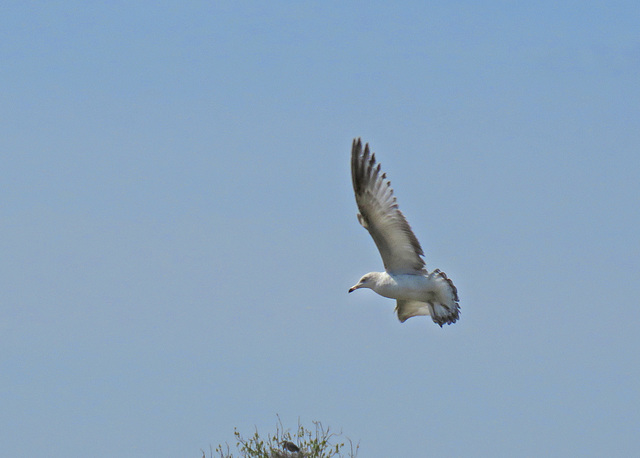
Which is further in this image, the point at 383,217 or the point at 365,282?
the point at 365,282

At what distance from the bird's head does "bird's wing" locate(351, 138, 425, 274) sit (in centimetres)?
45

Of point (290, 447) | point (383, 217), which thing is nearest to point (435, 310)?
point (383, 217)

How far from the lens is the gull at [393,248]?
14.2 m

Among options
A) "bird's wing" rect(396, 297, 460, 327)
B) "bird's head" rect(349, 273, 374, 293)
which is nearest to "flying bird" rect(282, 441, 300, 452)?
"bird's head" rect(349, 273, 374, 293)

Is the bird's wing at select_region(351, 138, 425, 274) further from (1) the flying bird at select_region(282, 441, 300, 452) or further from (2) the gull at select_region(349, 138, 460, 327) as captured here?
(1) the flying bird at select_region(282, 441, 300, 452)

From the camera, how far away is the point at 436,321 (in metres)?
14.8

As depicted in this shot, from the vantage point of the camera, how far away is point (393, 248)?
46.9ft

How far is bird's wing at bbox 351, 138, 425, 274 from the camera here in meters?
14.1

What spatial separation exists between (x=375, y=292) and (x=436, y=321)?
→ 46.1 inches

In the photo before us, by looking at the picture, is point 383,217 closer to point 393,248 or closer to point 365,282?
point 393,248

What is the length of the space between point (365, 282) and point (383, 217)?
133 cm

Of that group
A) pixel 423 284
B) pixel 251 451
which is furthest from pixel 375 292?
pixel 251 451

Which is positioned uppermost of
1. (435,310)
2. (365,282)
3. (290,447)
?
(365,282)

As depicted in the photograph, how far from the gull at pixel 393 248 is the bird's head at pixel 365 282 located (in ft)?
0.13
